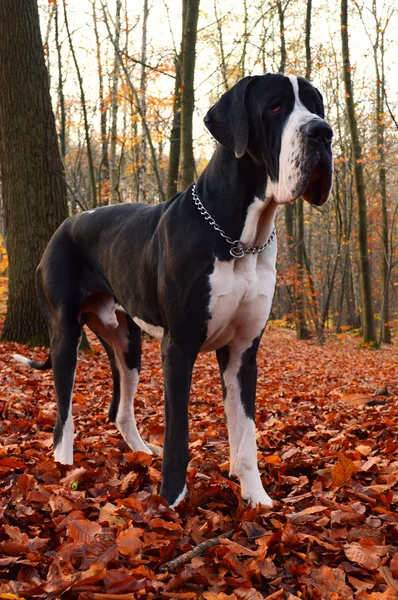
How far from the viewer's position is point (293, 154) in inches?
94.7

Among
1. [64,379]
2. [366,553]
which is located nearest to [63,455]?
[64,379]

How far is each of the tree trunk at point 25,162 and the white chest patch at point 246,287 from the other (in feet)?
16.8

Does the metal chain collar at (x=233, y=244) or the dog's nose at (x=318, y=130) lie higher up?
the dog's nose at (x=318, y=130)

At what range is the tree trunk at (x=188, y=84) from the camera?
9.97 meters

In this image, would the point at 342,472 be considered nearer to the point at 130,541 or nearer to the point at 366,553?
the point at 366,553

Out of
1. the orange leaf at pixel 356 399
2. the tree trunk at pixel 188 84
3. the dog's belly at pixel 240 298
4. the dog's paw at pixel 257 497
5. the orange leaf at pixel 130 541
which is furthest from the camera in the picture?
the tree trunk at pixel 188 84

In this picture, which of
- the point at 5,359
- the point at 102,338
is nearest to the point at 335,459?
the point at 102,338

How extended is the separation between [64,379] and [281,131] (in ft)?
6.68

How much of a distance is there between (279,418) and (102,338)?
6.21 feet

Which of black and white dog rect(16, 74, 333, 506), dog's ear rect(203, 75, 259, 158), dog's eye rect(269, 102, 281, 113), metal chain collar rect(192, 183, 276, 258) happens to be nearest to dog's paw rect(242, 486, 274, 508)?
black and white dog rect(16, 74, 333, 506)

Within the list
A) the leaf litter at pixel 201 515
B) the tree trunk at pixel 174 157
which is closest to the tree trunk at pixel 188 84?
the tree trunk at pixel 174 157

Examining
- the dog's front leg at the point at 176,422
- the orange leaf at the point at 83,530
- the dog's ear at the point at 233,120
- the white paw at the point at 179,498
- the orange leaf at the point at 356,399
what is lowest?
the orange leaf at the point at 356,399

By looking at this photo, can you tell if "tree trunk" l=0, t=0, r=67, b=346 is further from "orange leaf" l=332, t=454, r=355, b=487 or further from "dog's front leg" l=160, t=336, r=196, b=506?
"orange leaf" l=332, t=454, r=355, b=487

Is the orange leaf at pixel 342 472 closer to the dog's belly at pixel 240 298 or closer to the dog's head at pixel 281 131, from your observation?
the dog's belly at pixel 240 298
